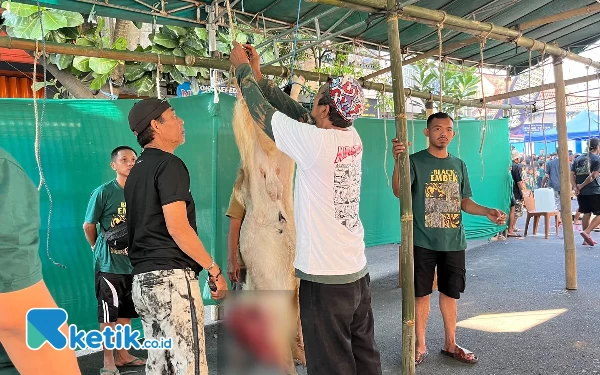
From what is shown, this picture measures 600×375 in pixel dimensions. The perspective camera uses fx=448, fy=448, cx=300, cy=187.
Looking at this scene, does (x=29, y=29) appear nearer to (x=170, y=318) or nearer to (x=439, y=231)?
(x=170, y=318)

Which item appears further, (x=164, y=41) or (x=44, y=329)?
(x=164, y=41)

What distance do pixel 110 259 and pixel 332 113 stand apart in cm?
188

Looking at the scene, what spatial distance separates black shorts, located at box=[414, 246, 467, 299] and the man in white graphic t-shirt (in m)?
1.29

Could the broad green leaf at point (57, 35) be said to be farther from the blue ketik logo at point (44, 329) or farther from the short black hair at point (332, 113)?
the blue ketik logo at point (44, 329)

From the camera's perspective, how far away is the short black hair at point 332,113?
192 cm

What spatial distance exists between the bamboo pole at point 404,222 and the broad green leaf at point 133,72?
11.4ft

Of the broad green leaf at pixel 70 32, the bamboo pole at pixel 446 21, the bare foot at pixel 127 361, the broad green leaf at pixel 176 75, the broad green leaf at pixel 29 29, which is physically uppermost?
the broad green leaf at pixel 70 32

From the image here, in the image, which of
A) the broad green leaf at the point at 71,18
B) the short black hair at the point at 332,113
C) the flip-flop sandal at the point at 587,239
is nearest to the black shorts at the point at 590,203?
the flip-flop sandal at the point at 587,239

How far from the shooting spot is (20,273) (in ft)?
2.82

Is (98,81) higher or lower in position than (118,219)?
higher

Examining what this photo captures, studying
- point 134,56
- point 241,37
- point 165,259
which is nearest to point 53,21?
point 241,37

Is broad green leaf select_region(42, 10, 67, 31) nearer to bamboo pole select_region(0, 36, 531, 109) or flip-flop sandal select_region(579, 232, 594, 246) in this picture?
bamboo pole select_region(0, 36, 531, 109)

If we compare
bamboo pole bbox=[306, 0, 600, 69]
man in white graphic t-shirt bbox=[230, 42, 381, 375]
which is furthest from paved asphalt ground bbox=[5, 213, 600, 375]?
bamboo pole bbox=[306, 0, 600, 69]

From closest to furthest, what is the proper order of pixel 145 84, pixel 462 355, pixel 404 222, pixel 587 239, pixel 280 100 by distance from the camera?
pixel 280 100 < pixel 404 222 < pixel 462 355 < pixel 145 84 < pixel 587 239
